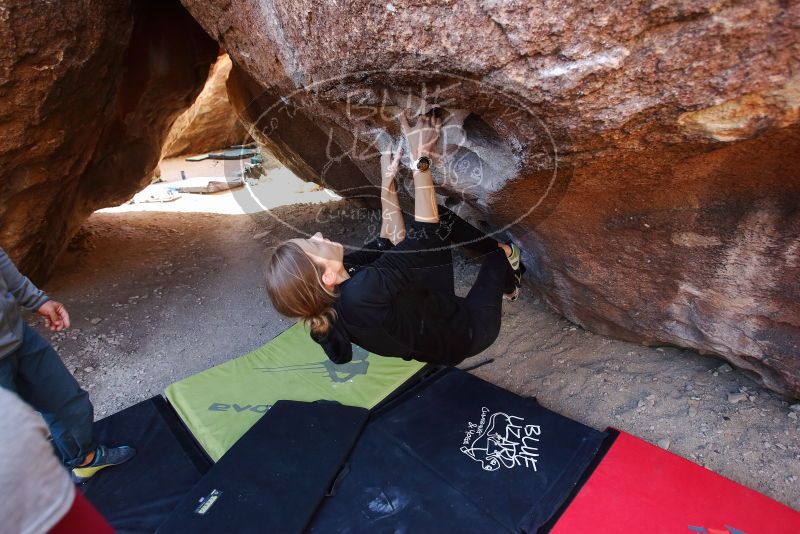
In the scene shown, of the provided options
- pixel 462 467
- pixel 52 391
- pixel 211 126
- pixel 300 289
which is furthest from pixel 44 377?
pixel 211 126

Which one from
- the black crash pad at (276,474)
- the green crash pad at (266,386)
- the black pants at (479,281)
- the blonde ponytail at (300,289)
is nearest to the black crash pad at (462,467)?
the black crash pad at (276,474)

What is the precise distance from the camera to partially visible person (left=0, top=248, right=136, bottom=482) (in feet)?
5.46

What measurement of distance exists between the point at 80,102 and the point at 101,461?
6.13ft

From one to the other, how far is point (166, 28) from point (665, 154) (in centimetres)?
344

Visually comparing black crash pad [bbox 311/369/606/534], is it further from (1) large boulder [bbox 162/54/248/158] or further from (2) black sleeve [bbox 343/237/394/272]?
(1) large boulder [bbox 162/54/248/158]

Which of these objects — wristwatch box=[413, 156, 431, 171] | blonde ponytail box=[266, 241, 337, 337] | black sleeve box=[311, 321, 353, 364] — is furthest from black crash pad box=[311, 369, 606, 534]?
wristwatch box=[413, 156, 431, 171]

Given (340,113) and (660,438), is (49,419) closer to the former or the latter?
(340,113)

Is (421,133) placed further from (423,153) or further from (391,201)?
(391,201)

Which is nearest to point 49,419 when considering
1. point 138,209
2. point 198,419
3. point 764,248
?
point 198,419

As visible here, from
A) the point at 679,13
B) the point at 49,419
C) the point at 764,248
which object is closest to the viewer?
the point at 679,13

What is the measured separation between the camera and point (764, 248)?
161 centimetres

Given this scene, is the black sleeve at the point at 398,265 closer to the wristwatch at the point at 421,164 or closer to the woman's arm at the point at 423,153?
the woman's arm at the point at 423,153

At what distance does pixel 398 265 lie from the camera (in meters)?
1.50

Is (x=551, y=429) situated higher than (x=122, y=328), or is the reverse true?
(x=122, y=328)
